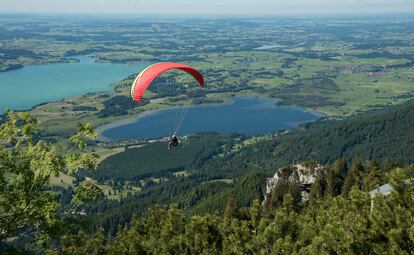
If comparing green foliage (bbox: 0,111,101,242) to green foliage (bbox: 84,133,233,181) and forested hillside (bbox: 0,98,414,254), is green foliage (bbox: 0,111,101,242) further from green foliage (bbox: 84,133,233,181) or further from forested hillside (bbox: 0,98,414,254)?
green foliage (bbox: 84,133,233,181)

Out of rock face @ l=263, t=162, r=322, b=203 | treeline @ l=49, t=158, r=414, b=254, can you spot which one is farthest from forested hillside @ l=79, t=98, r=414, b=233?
treeline @ l=49, t=158, r=414, b=254

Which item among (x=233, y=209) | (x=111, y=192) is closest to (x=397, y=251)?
(x=233, y=209)

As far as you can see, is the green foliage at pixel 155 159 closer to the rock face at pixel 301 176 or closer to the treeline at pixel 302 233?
the rock face at pixel 301 176

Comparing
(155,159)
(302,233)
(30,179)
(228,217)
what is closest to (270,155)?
(155,159)

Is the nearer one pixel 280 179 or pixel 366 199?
pixel 366 199

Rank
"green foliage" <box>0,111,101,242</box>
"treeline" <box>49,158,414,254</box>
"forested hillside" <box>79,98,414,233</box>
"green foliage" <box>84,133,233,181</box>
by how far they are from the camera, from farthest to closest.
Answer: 1. "green foliage" <box>84,133,233,181</box>
2. "forested hillside" <box>79,98,414,233</box>
3. "treeline" <box>49,158,414,254</box>
4. "green foliage" <box>0,111,101,242</box>

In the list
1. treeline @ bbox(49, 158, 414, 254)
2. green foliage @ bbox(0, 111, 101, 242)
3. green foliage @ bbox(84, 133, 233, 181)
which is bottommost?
green foliage @ bbox(84, 133, 233, 181)

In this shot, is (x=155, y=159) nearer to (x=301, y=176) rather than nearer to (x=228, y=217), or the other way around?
(x=301, y=176)

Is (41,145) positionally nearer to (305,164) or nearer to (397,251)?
(397,251)
